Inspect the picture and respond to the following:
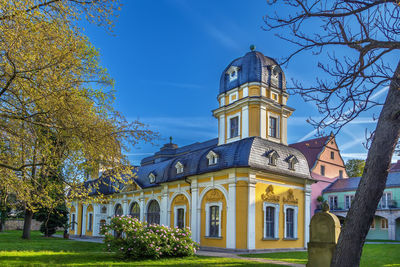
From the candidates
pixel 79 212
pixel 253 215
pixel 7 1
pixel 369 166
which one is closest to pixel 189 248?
pixel 253 215

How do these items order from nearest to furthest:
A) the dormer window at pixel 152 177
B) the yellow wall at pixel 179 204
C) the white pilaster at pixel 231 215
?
1. the white pilaster at pixel 231 215
2. the yellow wall at pixel 179 204
3. the dormer window at pixel 152 177

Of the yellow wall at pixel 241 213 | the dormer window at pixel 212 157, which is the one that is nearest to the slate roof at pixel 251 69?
the dormer window at pixel 212 157

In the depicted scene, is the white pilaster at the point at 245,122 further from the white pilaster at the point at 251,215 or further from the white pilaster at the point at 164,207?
the white pilaster at the point at 164,207

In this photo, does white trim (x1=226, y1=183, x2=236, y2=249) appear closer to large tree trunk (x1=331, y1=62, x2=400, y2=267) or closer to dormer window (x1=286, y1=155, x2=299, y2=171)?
dormer window (x1=286, y1=155, x2=299, y2=171)

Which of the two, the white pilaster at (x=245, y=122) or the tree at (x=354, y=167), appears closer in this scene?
the white pilaster at (x=245, y=122)

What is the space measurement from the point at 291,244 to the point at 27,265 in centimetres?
1573

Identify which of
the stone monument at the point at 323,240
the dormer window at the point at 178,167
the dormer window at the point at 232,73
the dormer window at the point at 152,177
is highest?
the dormer window at the point at 232,73

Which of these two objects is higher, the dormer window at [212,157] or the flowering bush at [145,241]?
the dormer window at [212,157]

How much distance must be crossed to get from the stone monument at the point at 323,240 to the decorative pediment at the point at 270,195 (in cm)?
1226

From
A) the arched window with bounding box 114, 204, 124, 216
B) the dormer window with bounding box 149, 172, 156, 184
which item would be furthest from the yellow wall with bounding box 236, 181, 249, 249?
the arched window with bounding box 114, 204, 124, 216

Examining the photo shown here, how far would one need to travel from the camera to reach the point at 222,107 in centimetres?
2539

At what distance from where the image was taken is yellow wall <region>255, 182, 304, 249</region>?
2059cm

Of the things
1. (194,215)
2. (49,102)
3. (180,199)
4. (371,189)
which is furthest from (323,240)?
(180,199)

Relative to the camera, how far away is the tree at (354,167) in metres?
50.0
